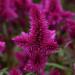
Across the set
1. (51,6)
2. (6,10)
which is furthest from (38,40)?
(6,10)

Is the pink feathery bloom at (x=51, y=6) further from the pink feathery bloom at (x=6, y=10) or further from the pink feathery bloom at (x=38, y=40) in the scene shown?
the pink feathery bloom at (x=38, y=40)

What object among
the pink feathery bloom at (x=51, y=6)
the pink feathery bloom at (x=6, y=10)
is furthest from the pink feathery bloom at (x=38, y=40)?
the pink feathery bloom at (x=6, y=10)

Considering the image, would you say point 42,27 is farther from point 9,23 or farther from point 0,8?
point 9,23

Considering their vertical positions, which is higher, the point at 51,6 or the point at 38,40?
the point at 51,6

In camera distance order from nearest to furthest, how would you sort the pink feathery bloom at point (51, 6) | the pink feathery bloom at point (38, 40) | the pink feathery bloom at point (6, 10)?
the pink feathery bloom at point (38, 40) → the pink feathery bloom at point (51, 6) → the pink feathery bloom at point (6, 10)

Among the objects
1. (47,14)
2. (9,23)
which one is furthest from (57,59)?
(9,23)

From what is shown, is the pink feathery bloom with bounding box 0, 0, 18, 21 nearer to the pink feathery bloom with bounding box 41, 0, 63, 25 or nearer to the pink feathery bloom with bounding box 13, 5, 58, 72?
the pink feathery bloom with bounding box 41, 0, 63, 25

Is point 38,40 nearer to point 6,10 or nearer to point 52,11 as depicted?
point 52,11

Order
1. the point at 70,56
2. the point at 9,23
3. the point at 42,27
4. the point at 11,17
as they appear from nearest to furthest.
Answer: the point at 42,27 → the point at 70,56 → the point at 11,17 → the point at 9,23

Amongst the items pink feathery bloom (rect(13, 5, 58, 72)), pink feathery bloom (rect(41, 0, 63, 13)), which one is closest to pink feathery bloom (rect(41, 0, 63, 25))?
pink feathery bloom (rect(41, 0, 63, 13))
